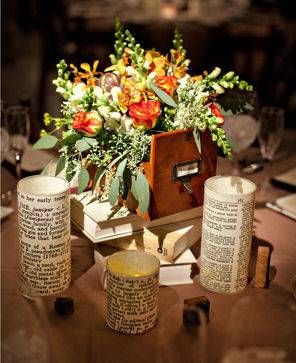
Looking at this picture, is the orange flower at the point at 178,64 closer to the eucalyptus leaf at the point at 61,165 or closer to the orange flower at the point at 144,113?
the orange flower at the point at 144,113

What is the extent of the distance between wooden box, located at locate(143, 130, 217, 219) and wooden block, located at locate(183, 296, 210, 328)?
217mm

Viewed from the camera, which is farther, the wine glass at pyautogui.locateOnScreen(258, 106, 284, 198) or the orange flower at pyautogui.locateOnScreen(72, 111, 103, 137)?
the wine glass at pyautogui.locateOnScreen(258, 106, 284, 198)

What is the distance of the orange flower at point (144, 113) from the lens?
1204mm

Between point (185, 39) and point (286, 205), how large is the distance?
6.80 feet

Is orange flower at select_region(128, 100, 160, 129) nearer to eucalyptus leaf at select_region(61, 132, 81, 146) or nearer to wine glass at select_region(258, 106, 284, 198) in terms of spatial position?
eucalyptus leaf at select_region(61, 132, 81, 146)

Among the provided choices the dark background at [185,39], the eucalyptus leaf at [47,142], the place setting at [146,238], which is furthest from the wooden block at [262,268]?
the dark background at [185,39]

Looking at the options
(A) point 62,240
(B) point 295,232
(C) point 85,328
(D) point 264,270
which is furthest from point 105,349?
(B) point 295,232

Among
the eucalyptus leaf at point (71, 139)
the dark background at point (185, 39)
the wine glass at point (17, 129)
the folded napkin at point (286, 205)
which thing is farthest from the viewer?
the dark background at point (185, 39)

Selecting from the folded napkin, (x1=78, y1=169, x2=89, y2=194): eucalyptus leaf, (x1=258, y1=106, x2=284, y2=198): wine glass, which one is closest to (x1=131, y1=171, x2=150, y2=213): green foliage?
(x1=78, y1=169, x2=89, y2=194): eucalyptus leaf

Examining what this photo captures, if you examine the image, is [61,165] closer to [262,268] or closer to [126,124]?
[126,124]

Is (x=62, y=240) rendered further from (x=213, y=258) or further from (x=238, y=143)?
(x=238, y=143)

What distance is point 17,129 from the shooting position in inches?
67.9

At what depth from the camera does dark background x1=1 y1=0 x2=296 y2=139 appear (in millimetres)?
3619

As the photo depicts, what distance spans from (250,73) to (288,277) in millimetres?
3124
